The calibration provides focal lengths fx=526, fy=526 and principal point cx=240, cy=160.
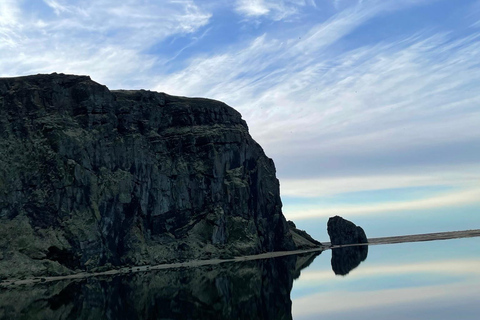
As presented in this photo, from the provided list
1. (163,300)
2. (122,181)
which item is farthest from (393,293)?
(122,181)

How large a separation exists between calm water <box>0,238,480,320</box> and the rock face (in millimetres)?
106870

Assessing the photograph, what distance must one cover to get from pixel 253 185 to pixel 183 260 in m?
43.4

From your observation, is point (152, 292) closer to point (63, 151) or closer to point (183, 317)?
point (183, 317)

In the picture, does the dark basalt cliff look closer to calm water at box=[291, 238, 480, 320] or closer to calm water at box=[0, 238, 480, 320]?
calm water at box=[0, 238, 480, 320]

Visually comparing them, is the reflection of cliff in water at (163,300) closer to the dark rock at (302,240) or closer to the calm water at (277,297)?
the calm water at (277,297)

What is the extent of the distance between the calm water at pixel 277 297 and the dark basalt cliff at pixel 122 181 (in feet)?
110

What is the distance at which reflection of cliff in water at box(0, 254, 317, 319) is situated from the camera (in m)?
49.1

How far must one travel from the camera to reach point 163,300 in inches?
2312

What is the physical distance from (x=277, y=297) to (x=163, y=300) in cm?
1275

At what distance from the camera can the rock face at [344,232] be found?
633 feet

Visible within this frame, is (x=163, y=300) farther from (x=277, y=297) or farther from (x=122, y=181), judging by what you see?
(x=122, y=181)

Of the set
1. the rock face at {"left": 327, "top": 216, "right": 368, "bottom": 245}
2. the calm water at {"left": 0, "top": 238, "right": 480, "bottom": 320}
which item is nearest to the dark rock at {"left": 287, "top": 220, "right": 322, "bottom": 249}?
the rock face at {"left": 327, "top": 216, "right": 368, "bottom": 245}

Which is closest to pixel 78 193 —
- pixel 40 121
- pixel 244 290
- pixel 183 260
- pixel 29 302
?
pixel 40 121

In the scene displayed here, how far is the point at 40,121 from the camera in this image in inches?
5059
